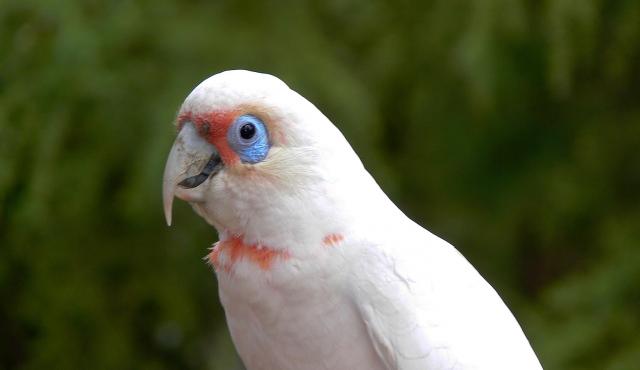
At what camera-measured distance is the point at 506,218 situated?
3375 mm

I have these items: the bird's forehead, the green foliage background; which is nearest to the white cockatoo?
the bird's forehead

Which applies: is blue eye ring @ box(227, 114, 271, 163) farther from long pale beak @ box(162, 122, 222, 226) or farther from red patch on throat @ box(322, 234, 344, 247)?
red patch on throat @ box(322, 234, 344, 247)

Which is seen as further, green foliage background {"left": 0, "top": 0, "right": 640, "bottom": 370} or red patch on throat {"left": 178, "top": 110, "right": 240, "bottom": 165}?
green foliage background {"left": 0, "top": 0, "right": 640, "bottom": 370}

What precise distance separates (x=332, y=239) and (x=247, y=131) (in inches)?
8.3

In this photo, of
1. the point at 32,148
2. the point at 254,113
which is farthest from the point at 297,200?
the point at 32,148

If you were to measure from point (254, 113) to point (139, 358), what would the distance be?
6.08ft

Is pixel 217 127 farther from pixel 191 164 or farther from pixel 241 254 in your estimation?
pixel 241 254

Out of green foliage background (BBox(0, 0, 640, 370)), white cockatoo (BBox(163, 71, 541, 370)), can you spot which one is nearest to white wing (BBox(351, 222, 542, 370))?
white cockatoo (BBox(163, 71, 541, 370))

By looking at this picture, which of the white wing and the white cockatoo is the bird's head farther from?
the white wing

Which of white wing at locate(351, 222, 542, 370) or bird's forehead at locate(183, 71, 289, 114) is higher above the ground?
bird's forehead at locate(183, 71, 289, 114)

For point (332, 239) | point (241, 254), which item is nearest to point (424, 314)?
point (332, 239)

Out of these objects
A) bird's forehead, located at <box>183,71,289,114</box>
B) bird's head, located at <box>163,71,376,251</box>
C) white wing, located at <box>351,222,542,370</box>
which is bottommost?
white wing, located at <box>351,222,542,370</box>

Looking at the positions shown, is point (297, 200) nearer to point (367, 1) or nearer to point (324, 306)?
point (324, 306)

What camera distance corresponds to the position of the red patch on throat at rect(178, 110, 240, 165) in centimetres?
151
